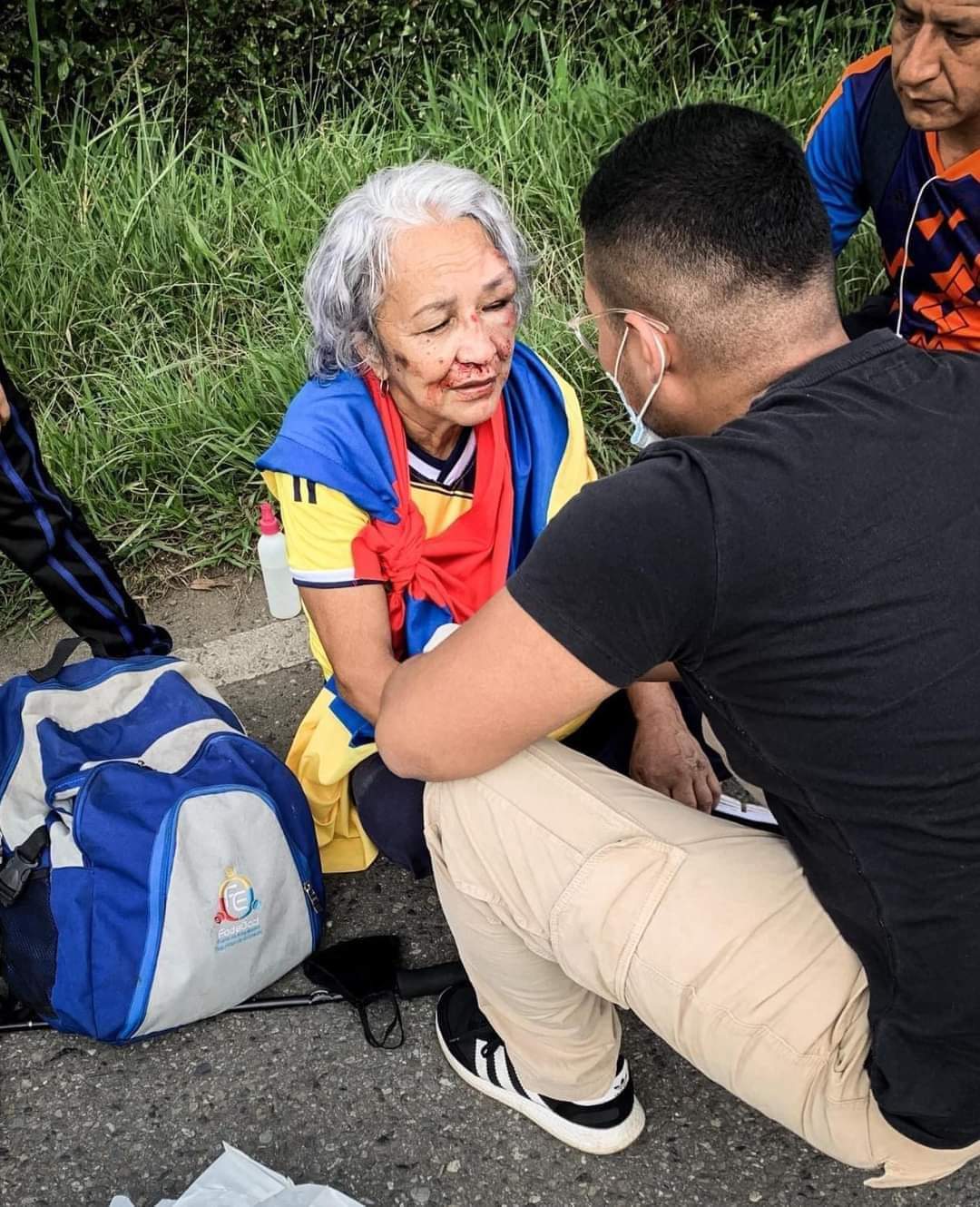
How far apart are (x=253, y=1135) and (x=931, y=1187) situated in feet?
3.75

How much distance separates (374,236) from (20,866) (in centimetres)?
129

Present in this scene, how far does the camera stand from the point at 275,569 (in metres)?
3.41

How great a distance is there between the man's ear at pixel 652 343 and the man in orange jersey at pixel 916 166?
127 cm

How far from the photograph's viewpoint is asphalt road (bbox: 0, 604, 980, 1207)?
204 centimetres

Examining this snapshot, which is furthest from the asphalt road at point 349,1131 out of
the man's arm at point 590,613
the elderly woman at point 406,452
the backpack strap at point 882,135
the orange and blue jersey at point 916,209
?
the backpack strap at point 882,135

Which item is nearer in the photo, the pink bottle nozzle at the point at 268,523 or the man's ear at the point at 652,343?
the man's ear at the point at 652,343

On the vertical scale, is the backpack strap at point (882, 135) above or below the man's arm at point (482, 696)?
above

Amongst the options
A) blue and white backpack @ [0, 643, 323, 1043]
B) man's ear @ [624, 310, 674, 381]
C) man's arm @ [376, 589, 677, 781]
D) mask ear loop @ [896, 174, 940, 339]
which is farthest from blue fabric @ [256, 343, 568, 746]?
mask ear loop @ [896, 174, 940, 339]

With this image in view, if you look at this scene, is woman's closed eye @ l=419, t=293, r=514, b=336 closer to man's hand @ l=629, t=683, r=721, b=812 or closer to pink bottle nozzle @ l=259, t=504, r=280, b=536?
man's hand @ l=629, t=683, r=721, b=812

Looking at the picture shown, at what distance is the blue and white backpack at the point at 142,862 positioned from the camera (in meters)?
2.18

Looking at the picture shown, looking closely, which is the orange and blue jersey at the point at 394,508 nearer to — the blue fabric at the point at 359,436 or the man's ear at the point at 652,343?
the blue fabric at the point at 359,436

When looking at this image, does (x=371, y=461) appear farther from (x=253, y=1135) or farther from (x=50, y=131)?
(x=50, y=131)

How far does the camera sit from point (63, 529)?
2.79 meters

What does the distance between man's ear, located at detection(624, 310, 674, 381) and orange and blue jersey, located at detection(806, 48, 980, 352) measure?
1414 mm
